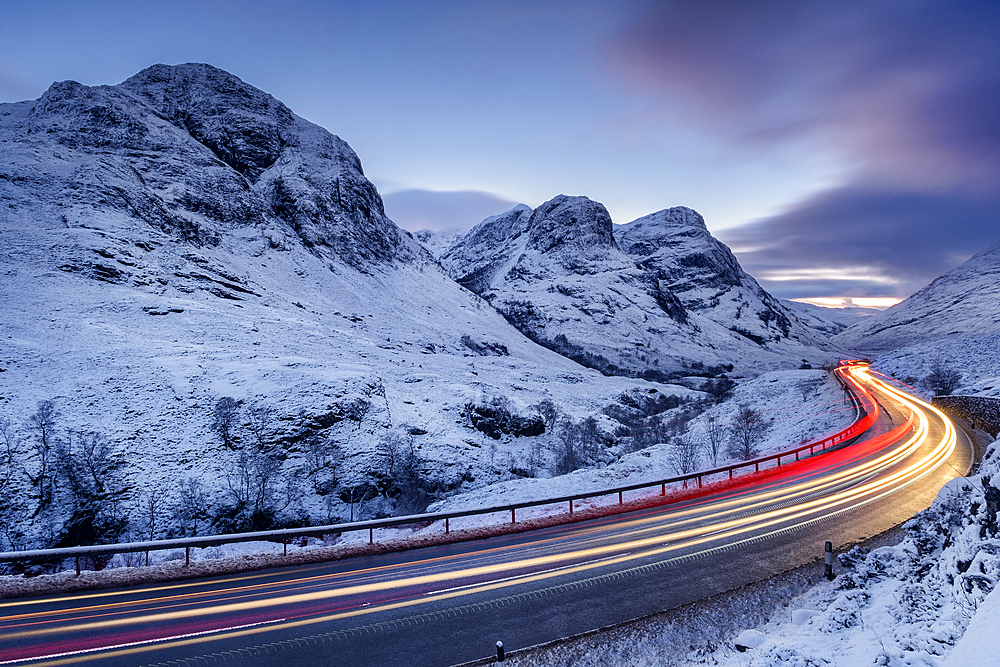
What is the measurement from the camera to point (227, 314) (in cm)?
6844

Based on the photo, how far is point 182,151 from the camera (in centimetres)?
11056

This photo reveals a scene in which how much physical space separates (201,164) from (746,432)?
430 ft

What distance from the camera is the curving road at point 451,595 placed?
8.97m

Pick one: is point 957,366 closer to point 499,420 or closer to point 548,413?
point 548,413

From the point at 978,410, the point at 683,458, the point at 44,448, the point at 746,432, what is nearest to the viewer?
the point at 44,448

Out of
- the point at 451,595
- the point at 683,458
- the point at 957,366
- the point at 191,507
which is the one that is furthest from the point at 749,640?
the point at 957,366

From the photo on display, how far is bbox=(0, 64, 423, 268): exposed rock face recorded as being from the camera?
86.6 metres

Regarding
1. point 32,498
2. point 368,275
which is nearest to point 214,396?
point 32,498

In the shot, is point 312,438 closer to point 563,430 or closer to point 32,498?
point 32,498

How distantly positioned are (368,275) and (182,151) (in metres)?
54.2

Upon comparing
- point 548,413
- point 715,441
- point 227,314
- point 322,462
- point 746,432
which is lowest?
point 322,462

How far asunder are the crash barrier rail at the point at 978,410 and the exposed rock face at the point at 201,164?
113419mm

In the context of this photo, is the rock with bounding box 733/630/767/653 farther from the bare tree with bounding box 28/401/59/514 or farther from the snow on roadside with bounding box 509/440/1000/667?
the bare tree with bounding box 28/401/59/514

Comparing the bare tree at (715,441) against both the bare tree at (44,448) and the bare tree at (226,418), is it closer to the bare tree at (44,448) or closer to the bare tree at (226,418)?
the bare tree at (226,418)
